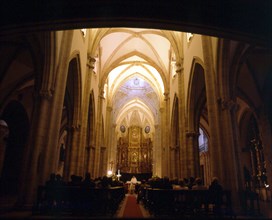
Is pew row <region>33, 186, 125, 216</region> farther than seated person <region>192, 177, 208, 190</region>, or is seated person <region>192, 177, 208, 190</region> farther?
seated person <region>192, 177, 208, 190</region>

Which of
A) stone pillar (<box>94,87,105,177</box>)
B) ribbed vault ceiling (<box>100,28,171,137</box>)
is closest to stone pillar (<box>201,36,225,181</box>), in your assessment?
ribbed vault ceiling (<box>100,28,171,137</box>)

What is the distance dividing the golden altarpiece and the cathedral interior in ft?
54.4

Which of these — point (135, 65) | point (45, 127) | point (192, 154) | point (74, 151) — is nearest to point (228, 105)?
point (192, 154)

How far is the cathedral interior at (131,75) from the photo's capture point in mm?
6254

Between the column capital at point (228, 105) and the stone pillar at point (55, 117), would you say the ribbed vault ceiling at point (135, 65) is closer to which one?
the stone pillar at point (55, 117)

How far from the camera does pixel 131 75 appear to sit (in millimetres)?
29906

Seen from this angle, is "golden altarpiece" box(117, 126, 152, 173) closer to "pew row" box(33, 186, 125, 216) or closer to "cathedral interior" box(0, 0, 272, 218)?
"cathedral interior" box(0, 0, 272, 218)

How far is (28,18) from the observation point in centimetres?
593

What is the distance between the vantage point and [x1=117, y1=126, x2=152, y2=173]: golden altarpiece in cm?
4394

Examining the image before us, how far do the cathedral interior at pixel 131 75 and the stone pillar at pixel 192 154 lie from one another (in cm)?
6

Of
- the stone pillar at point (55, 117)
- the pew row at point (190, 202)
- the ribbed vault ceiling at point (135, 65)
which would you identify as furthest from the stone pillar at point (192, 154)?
the ribbed vault ceiling at point (135, 65)

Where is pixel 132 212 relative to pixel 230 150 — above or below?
below

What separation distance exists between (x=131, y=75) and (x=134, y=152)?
767 inches

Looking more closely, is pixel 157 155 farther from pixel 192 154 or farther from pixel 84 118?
pixel 84 118
